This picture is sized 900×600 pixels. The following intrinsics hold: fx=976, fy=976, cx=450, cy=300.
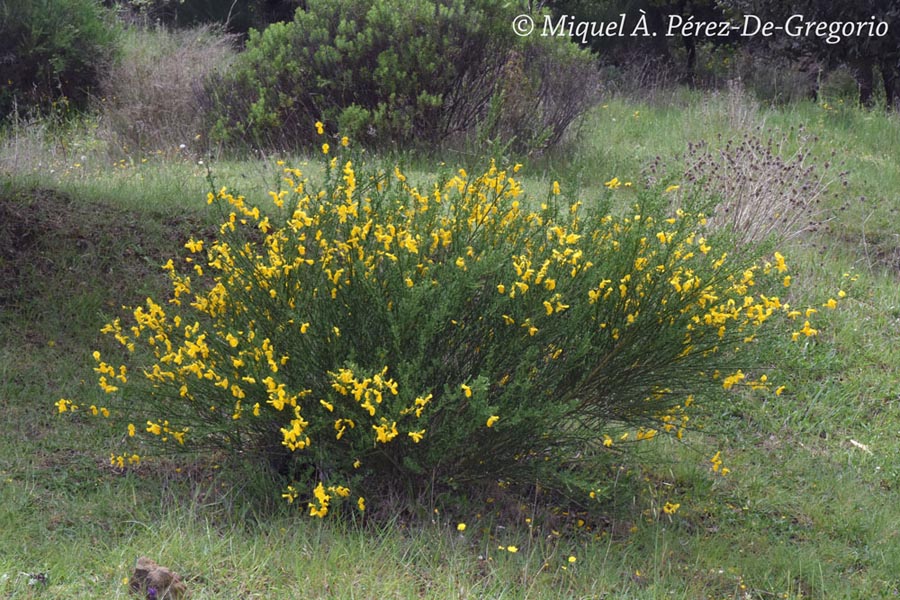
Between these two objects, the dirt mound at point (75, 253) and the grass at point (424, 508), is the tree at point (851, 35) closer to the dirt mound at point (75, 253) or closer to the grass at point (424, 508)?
the grass at point (424, 508)

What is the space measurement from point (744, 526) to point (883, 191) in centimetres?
524

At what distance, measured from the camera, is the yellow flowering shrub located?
3467mm

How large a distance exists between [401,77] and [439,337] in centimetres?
562

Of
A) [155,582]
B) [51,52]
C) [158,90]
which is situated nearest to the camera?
[155,582]

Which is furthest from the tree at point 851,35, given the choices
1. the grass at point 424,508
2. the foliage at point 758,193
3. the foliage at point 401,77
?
the grass at point 424,508

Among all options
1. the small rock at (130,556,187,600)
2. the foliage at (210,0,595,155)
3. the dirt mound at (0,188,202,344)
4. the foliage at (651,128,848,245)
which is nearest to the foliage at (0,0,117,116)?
the foliage at (210,0,595,155)

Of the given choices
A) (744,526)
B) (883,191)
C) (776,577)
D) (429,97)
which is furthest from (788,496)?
(429,97)

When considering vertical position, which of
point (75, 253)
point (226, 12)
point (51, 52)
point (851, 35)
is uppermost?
point (851, 35)

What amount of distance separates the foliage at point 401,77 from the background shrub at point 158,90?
2.32ft

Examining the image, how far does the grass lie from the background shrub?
280cm

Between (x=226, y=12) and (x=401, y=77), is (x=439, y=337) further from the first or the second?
(x=226, y=12)

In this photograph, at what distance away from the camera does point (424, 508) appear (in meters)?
3.68

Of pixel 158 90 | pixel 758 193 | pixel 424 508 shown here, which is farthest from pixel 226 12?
pixel 424 508

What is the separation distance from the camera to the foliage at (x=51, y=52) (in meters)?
11.1
